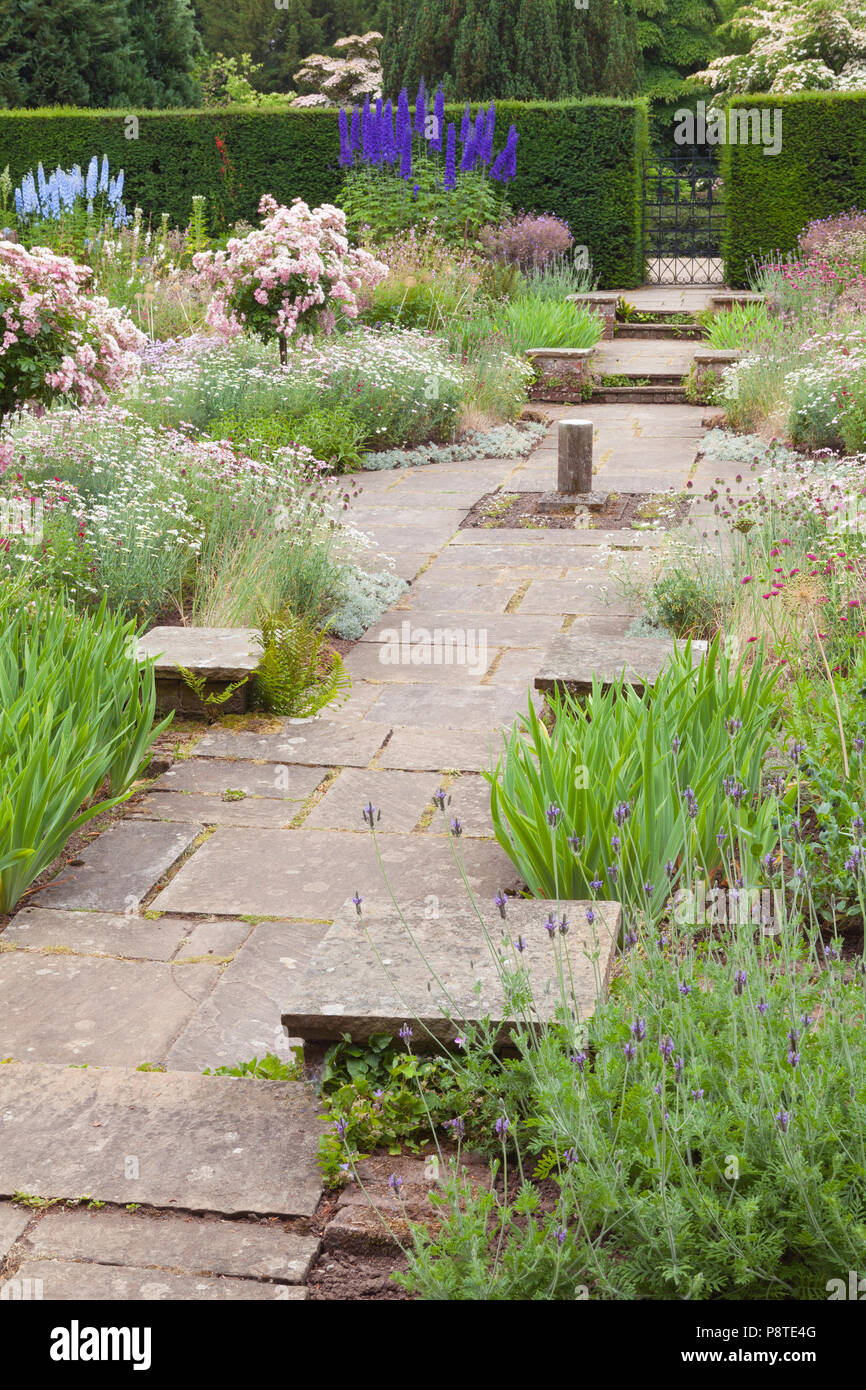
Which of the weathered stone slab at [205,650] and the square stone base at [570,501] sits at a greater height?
the square stone base at [570,501]

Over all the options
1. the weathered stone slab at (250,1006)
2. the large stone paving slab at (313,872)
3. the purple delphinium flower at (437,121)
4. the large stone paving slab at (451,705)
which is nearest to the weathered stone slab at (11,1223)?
the weathered stone slab at (250,1006)

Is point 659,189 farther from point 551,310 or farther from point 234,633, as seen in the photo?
point 234,633

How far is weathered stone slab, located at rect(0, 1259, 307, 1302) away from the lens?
211cm

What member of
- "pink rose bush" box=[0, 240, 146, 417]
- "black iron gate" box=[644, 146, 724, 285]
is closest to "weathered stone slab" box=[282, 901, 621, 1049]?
"pink rose bush" box=[0, 240, 146, 417]

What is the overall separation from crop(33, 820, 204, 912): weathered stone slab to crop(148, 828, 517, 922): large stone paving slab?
8 cm

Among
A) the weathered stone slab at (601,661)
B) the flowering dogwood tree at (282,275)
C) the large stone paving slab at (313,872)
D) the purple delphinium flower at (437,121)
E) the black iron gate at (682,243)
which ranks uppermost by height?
the purple delphinium flower at (437,121)

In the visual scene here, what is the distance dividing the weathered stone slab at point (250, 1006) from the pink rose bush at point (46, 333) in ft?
11.9

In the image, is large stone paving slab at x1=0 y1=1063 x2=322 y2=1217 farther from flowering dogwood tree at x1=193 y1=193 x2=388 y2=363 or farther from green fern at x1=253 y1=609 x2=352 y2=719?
flowering dogwood tree at x1=193 y1=193 x2=388 y2=363

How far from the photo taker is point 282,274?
8.90m

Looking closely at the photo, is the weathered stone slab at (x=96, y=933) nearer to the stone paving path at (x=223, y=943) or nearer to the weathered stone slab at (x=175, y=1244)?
the stone paving path at (x=223, y=943)

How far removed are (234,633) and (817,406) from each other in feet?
16.5

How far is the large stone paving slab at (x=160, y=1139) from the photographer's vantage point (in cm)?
236

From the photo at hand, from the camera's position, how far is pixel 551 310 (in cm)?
1243

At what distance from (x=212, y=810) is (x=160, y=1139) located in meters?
1.84
